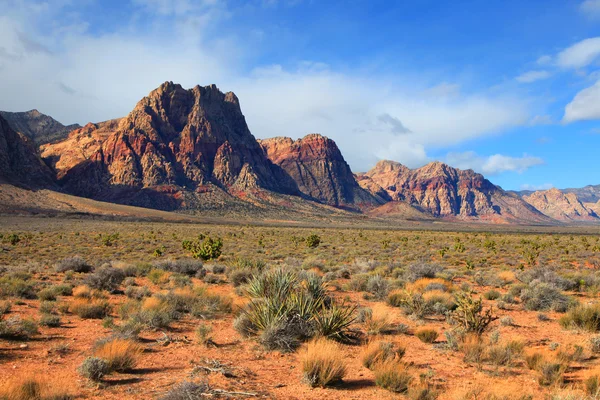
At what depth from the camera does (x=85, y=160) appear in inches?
5930

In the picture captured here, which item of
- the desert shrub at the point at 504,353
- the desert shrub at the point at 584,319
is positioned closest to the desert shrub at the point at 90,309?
the desert shrub at the point at 504,353

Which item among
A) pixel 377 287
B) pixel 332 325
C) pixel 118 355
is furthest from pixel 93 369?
pixel 377 287

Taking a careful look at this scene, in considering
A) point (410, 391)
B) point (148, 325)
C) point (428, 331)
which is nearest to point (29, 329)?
point (148, 325)

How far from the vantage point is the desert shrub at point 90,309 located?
31.5ft

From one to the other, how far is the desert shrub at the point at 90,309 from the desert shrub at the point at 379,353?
23.0ft

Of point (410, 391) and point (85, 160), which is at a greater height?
point (85, 160)

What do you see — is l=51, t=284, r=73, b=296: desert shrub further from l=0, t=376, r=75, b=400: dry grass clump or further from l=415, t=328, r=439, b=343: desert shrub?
l=415, t=328, r=439, b=343: desert shrub

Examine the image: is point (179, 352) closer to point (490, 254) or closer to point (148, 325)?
point (148, 325)

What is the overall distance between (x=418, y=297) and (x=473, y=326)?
247cm

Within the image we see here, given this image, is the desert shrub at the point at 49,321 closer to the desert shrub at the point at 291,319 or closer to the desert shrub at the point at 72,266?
the desert shrub at the point at 291,319

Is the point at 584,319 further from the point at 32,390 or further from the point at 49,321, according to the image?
the point at 49,321

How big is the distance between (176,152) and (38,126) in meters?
80.9

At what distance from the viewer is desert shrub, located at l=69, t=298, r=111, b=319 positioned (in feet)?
31.5

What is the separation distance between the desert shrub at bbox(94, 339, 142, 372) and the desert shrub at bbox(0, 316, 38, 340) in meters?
2.35
